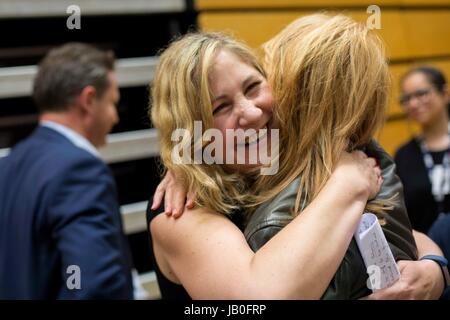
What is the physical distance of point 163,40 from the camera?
3182 millimetres

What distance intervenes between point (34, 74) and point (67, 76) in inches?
39.5

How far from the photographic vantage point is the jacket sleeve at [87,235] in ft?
5.32

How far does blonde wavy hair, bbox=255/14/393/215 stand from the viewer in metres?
1.07

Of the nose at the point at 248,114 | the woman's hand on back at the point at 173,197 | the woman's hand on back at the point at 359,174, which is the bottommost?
the woman's hand on back at the point at 173,197

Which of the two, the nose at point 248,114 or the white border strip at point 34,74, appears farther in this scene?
the white border strip at point 34,74

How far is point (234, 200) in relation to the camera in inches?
44.9

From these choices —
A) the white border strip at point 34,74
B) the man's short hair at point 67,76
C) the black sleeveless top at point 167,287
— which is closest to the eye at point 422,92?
the white border strip at point 34,74

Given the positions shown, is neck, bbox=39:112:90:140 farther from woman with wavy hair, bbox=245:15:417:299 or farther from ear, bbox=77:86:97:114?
woman with wavy hair, bbox=245:15:417:299

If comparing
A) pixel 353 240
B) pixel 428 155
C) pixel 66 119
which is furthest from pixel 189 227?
pixel 428 155

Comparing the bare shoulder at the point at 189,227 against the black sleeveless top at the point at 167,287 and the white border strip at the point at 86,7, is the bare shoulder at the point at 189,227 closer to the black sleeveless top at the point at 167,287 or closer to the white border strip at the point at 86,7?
the black sleeveless top at the point at 167,287

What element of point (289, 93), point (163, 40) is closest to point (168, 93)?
point (289, 93)

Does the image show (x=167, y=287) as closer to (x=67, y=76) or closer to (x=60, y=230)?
(x=60, y=230)
